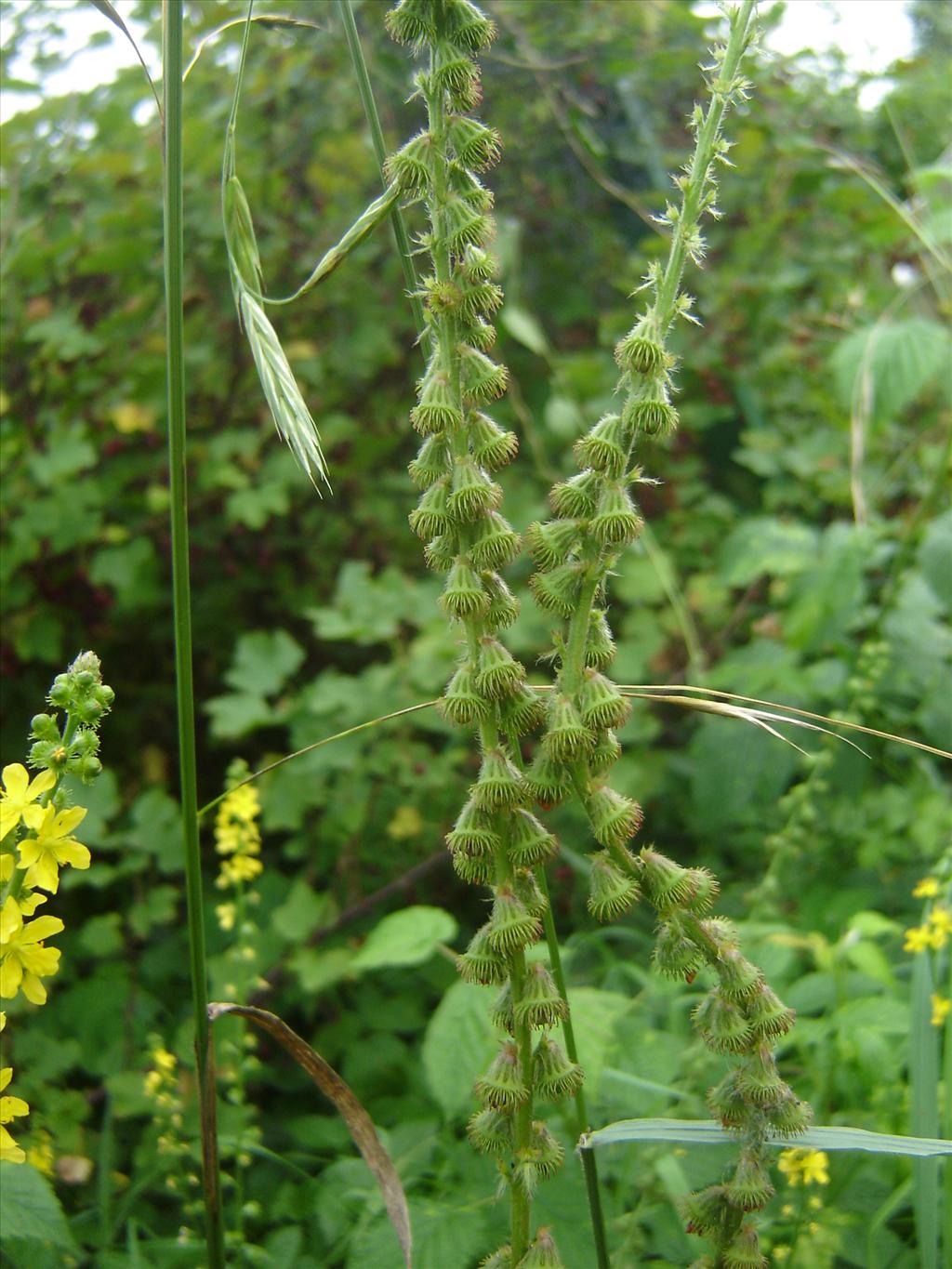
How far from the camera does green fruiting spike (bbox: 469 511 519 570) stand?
0.65m

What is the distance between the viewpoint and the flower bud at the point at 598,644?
70cm

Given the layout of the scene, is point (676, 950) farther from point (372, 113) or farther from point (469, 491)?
point (372, 113)

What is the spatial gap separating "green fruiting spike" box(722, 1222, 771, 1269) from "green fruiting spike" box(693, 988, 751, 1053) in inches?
5.5

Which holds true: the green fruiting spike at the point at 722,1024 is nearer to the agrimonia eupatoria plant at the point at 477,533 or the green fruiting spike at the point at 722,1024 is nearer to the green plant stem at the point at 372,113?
the agrimonia eupatoria plant at the point at 477,533

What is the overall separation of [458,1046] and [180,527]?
80cm

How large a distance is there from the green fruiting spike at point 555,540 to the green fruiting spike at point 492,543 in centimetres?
2

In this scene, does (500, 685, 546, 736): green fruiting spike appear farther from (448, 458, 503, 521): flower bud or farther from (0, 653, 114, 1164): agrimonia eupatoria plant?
(0, 653, 114, 1164): agrimonia eupatoria plant

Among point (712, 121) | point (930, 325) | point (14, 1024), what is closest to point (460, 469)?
point (712, 121)

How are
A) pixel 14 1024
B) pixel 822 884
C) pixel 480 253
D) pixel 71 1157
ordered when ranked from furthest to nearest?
1. pixel 822 884
2. pixel 14 1024
3. pixel 71 1157
4. pixel 480 253

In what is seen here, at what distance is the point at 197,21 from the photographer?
95.7 inches

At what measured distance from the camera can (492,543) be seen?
654mm

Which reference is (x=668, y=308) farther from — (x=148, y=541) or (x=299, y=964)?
(x=148, y=541)

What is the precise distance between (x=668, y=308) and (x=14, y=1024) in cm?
157

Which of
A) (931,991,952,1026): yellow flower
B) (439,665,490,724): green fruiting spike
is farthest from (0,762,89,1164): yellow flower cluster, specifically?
(931,991,952,1026): yellow flower
